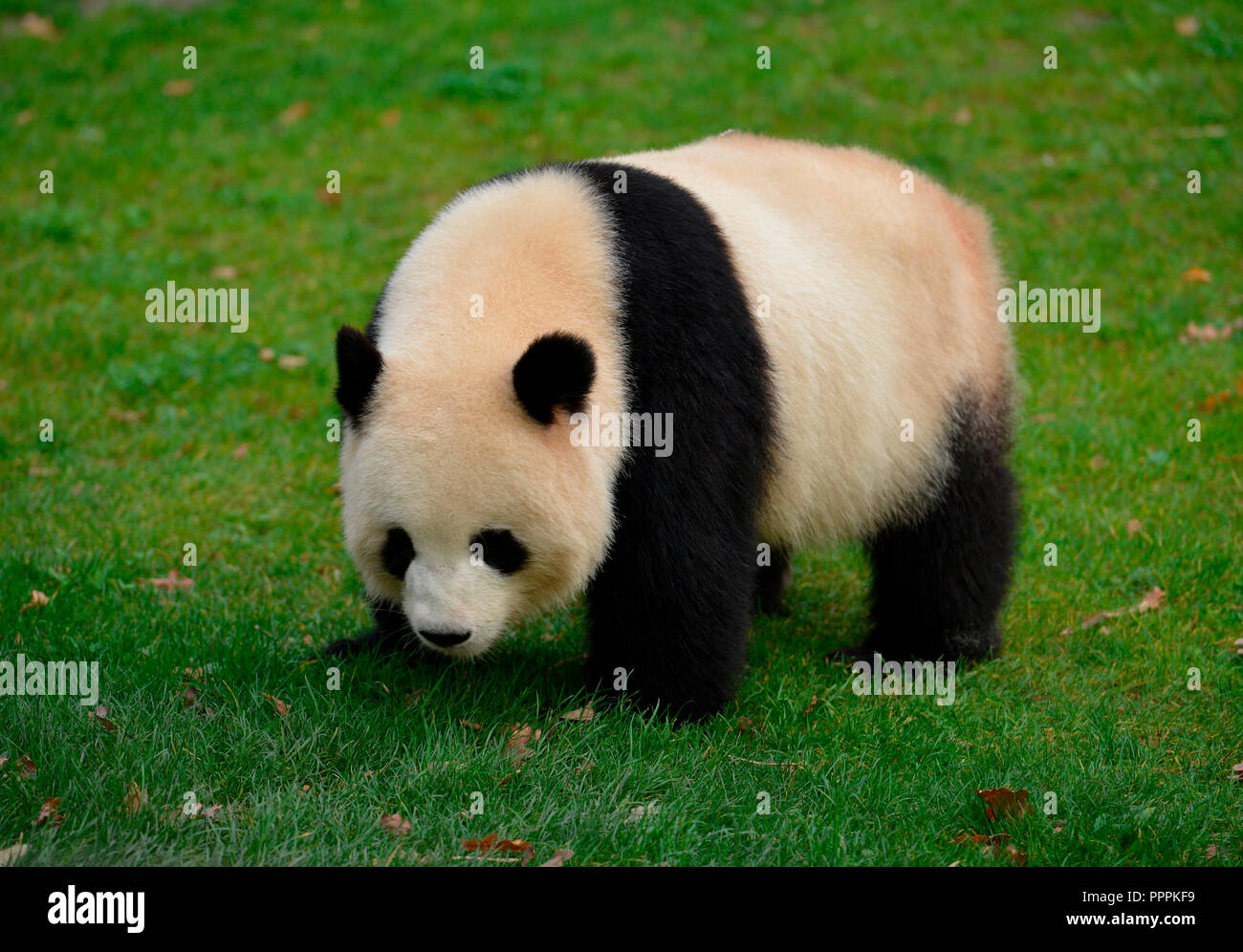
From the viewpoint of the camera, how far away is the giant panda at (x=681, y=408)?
4336 mm

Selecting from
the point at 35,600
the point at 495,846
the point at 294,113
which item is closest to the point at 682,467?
the point at 495,846

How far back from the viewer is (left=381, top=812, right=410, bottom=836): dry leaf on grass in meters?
4.20

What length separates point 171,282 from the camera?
32.6 feet

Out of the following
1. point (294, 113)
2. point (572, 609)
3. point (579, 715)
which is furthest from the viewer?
point (294, 113)

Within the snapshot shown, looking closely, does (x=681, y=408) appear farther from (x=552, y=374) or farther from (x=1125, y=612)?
(x=1125, y=612)

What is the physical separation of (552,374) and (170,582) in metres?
3.19

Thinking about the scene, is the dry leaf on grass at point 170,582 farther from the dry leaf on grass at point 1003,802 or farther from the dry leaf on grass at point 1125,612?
the dry leaf on grass at point 1125,612

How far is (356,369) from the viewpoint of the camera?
14.1 feet

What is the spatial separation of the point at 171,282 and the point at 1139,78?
8649 mm

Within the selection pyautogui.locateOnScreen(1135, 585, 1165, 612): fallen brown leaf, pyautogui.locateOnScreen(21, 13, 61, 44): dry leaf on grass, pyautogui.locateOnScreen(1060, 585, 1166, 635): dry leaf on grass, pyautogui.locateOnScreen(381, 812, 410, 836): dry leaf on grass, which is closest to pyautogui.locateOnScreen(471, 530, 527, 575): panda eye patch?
pyautogui.locateOnScreen(381, 812, 410, 836): dry leaf on grass

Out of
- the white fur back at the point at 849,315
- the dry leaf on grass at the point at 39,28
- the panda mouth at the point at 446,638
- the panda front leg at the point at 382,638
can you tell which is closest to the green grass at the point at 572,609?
the panda front leg at the point at 382,638

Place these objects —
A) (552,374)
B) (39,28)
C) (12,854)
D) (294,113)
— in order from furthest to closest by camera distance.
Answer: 1. (39,28)
2. (294,113)
3. (552,374)
4. (12,854)
